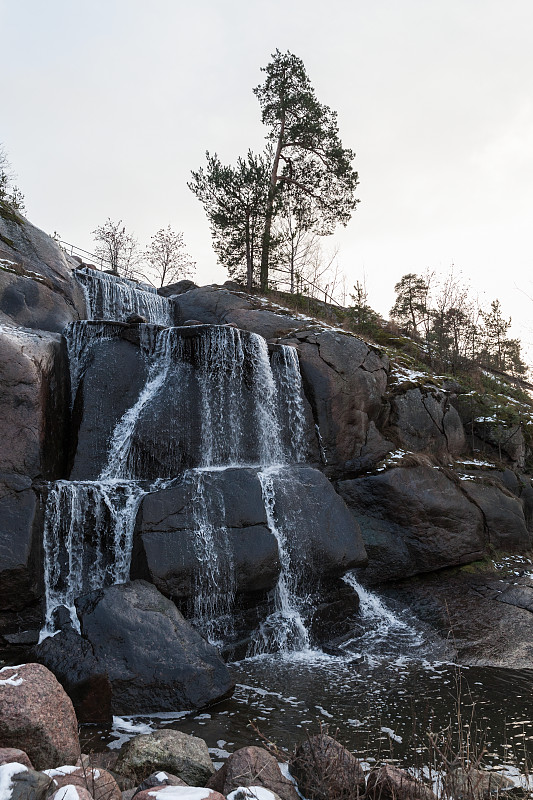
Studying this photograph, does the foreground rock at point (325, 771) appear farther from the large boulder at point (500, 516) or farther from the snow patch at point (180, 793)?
the large boulder at point (500, 516)

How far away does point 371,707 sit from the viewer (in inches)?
251

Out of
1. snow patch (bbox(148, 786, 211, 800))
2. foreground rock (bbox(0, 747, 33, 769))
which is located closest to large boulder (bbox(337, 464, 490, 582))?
snow patch (bbox(148, 786, 211, 800))

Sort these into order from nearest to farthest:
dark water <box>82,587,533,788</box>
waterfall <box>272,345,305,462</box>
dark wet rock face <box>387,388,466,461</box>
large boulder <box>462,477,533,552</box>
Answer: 1. dark water <box>82,587,533,788</box>
2. waterfall <box>272,345,305,462</box>
3. large boulder <box>462,477,533,552</box>
4. dark wet rock face <box>387,388,466,461</box>

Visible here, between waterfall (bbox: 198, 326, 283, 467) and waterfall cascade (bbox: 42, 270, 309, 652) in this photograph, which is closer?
→ waterfall cascade (bbox: 42, 270, 309, 652)

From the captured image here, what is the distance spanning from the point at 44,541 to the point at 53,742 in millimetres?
4457

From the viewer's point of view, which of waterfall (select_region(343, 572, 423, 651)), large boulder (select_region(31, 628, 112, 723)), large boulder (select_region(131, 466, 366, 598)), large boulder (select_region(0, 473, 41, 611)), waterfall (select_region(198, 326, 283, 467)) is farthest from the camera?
Answer: waterfall (select_region(198, 326, 283, 467))

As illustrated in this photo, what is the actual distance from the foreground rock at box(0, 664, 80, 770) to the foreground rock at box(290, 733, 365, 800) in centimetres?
185

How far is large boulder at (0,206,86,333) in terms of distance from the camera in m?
11.9

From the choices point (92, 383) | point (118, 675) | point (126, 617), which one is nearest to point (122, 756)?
point (118, 675)

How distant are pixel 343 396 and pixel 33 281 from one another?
7.80m

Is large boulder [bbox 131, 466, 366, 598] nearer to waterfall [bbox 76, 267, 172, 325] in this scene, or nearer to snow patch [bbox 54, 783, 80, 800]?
snow patch [bbox 54, 783, 80, 800]

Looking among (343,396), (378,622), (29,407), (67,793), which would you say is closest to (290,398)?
(343,396)

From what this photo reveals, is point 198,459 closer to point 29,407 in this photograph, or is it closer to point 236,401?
point 236,401

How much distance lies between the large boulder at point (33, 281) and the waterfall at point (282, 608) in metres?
6.44
